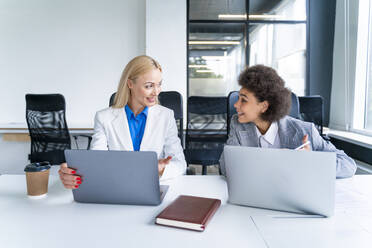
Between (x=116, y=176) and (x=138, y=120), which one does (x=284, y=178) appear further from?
(x=138, y=120)

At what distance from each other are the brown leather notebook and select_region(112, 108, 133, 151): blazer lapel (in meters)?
0.66

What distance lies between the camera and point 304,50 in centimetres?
420

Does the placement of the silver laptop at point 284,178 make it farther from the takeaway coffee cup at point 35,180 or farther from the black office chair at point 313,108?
the black office chair at point 313,108

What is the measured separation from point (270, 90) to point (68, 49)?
348 centimetres

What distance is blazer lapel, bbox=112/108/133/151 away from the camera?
5.08 ft

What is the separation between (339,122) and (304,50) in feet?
4.25

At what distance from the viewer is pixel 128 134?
1.56 meters

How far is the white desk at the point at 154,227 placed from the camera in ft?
2.48

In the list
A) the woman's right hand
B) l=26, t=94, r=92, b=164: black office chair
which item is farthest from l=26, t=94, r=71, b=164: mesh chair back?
the woman's right hand

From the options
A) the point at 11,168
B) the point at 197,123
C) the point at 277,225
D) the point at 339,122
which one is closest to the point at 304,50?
the point at 339,122

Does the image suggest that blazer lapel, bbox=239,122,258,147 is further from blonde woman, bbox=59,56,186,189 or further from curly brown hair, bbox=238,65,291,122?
blonde woman, bbox=59,56,186,189

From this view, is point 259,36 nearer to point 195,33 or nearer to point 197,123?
point 195,33

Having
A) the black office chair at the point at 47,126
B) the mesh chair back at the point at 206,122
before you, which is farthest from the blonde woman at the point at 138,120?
the black office chair at the point at 47,126

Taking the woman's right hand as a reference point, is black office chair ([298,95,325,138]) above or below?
above
